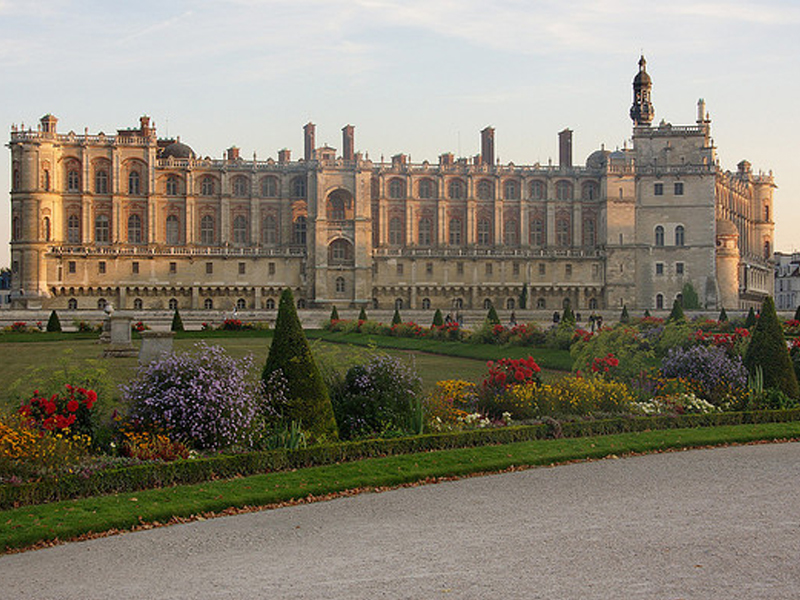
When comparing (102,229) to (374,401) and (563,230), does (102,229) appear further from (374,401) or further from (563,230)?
(374,401)

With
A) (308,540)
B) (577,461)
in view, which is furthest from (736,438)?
(308,540)

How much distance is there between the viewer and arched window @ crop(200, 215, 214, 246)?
71375 mm

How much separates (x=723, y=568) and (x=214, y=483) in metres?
5.84

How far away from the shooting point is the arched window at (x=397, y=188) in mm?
73875

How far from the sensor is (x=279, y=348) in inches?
549

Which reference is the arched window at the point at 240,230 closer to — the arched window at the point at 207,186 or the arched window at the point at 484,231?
the arched window at the point at 207,186

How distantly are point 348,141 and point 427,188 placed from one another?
6687 mm

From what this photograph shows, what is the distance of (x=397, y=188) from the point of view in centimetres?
7425

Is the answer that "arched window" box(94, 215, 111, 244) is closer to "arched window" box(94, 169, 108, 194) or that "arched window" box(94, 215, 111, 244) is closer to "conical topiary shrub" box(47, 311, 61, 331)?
"arched window" box(94, 169, 108, 194)

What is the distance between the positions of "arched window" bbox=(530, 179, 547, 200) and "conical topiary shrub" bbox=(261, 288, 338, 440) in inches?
2466

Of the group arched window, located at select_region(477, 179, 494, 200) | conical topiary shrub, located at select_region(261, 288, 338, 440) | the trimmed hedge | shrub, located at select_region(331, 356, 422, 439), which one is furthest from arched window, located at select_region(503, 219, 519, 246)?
conical topiary shrub, located at select_region(261, 288, 338, 440)

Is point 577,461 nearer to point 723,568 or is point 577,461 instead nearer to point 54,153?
point 723,568

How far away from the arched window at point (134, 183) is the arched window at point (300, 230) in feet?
36.7

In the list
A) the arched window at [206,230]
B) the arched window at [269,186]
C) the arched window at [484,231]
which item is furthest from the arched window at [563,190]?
the arched window at [206,230]
